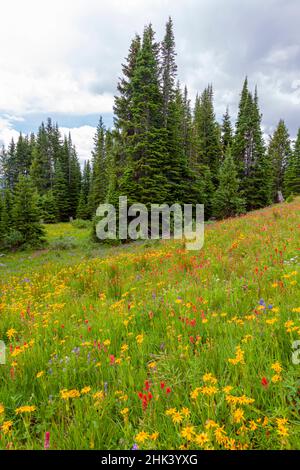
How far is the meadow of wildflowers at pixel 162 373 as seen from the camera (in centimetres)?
199

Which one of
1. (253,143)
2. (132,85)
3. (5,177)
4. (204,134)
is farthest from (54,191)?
(253,143)

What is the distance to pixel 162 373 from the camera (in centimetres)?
259

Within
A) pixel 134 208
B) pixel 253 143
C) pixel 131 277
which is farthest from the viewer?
pixel 253 143

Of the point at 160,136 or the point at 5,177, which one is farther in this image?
the point at 5,177

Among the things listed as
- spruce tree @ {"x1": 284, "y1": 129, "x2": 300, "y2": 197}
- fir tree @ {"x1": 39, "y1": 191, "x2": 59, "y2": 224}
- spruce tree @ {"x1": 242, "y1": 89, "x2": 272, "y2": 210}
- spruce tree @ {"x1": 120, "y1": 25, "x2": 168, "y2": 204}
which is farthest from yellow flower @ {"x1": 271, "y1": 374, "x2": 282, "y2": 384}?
fir tree @ {"x1": 39, "y1": 191, "x2": 59, "y2": 224}

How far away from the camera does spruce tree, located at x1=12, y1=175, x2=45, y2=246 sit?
27.5 meters

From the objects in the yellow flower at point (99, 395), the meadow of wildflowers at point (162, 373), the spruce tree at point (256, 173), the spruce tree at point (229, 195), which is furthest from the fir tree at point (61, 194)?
the yellow flower at point (99, 395)

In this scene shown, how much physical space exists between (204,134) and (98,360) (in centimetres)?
4440

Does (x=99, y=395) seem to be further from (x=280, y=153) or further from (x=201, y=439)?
(x=280, y=153)

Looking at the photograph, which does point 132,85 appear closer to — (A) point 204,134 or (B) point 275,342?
(A) point 204,134

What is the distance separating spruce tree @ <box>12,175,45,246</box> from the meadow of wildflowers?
24146mm

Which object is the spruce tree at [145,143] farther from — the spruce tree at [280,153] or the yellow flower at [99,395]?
the spruce tree at [280,153]
